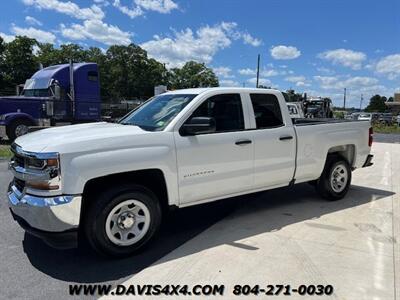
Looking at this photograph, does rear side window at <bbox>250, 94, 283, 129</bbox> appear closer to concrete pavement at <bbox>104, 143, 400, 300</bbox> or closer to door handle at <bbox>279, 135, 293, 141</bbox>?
door handle at <bbox>279, 135, 293, 141</bbox>

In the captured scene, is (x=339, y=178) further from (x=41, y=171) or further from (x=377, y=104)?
(x=377, y=104)

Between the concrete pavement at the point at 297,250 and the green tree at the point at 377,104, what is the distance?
10517 cm

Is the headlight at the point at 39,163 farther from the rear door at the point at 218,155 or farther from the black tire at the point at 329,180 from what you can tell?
the black tire at the point at 329,180

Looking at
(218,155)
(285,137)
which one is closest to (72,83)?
(285,137)

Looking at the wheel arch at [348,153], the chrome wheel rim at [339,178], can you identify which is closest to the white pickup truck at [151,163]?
the chrome wheel rim at [339,178]

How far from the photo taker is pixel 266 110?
573cm

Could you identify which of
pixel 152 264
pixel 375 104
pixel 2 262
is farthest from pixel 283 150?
pixel 375 104

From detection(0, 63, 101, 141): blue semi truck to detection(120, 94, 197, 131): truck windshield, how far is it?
11.2 meters

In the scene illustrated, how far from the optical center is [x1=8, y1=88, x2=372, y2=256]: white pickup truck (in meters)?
3.92

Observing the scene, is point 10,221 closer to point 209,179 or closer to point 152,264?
point 152,264

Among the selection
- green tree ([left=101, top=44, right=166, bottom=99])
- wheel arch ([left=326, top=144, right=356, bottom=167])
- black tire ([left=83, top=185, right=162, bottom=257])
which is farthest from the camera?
green tree ([left=101, top=44, right=166, bottom=99])

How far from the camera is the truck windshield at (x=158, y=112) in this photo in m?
4.82

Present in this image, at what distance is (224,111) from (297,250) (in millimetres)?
1988

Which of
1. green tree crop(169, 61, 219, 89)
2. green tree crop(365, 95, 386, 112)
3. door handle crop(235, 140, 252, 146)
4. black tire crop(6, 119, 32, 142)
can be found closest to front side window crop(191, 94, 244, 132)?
door handle crop(235, 140, 252, 146)
